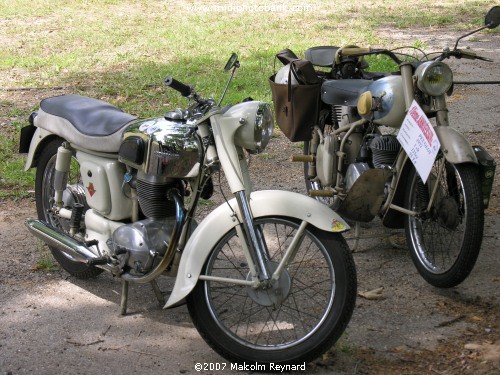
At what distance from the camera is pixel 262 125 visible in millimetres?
3621

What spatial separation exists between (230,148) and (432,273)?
150 centimetres

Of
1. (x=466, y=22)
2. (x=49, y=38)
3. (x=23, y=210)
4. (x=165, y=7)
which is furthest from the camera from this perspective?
(x=165, y=7)

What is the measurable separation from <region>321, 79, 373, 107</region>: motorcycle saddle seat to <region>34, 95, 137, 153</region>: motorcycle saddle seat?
1.32 metres

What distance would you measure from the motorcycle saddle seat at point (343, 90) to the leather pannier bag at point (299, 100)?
0.10 meters

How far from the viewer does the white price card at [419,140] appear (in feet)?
13.3

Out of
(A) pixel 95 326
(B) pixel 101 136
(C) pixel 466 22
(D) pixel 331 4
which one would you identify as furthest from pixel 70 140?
(D) pixel 331 4

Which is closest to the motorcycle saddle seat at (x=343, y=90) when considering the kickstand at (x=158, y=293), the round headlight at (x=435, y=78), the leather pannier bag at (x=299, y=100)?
the leather pannier bag at (x=299, y=100)

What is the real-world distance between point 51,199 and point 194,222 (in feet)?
3.45

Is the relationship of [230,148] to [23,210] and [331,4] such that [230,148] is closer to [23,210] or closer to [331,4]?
[23,210]

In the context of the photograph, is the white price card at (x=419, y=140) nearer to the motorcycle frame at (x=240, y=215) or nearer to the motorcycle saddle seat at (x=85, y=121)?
the motorcycle frame at (x=240, y=215)

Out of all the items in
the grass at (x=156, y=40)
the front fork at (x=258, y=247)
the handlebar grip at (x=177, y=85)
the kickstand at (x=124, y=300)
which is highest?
the handlebar grip at (x=177, y=85)

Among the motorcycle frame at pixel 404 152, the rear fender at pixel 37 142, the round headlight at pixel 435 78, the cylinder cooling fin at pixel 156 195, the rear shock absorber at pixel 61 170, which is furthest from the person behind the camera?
the rear fender at pixel 37 142

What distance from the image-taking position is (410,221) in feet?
15.3

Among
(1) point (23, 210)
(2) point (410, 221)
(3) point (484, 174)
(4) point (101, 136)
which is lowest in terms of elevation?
(1) point (23, 210)
